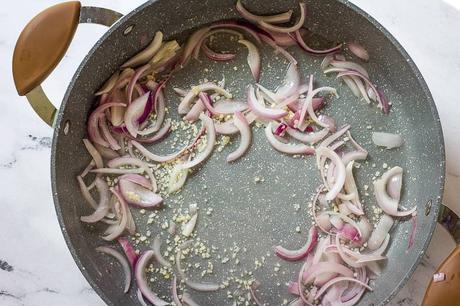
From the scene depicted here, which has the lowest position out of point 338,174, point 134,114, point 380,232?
point 380,232

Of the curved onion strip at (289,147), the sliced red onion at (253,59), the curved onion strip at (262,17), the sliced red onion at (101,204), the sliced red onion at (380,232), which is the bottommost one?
the sliced red onion at (380,232)

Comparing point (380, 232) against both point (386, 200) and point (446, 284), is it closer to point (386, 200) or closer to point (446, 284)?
point (386, 200)

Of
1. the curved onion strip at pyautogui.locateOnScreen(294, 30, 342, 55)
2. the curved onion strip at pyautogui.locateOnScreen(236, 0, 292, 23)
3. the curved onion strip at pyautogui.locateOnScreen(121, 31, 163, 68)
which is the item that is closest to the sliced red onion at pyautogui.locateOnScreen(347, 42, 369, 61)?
the curved onion strip at pyautogui.locateOnScreen(294, 30, 342, 55)

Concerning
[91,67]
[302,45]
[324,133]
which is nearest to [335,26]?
[302,45]

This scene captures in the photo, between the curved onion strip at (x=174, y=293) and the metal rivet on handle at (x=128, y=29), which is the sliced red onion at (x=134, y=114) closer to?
the metal rivet on handle at (x=128, y=29)

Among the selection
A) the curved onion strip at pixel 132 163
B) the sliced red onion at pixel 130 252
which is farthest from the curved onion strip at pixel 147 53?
the sliced red onion at pixel 130 252

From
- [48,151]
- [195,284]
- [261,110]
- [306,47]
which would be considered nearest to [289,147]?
[261,110]
